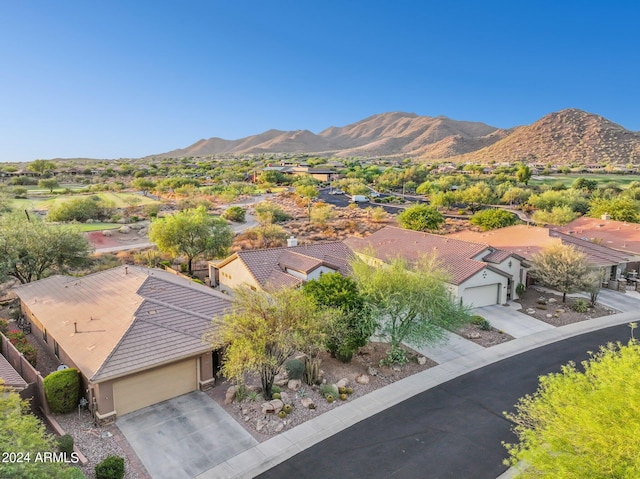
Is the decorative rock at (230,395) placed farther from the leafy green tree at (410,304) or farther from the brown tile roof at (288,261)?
the brown tile roof at (288,261)

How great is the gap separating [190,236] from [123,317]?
1628 cm

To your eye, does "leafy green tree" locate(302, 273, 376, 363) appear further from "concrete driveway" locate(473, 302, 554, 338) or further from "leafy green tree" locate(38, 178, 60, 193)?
"leafy green tree" locate(38, 178, 60, 193)

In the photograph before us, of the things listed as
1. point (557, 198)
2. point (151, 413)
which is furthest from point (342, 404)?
point (557, 198)

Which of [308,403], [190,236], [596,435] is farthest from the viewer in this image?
[190,236]

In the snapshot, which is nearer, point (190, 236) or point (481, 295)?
point (481, 295)

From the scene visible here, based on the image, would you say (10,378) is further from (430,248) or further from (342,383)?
(430,248)

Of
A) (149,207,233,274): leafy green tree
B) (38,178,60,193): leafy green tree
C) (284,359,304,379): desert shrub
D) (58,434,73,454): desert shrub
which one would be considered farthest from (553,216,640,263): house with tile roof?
(38,178,60,193): leafy green tree

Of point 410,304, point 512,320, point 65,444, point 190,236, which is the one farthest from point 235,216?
point 65,444

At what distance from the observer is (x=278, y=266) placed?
28312 mm

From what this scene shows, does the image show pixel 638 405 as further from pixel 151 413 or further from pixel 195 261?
pixel 195 261

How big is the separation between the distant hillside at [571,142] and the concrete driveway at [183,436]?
6024 inches

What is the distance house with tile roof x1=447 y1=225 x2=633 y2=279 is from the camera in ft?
109

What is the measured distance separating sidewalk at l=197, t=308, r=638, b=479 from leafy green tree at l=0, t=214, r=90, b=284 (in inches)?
858

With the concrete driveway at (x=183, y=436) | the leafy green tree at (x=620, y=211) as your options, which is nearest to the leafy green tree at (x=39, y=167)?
the concrete driveway at (x=183, y=436)
